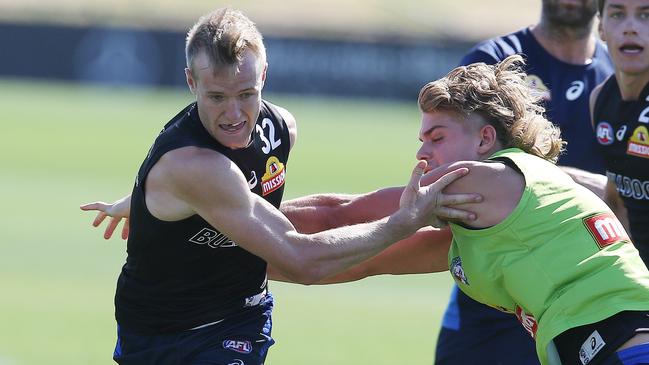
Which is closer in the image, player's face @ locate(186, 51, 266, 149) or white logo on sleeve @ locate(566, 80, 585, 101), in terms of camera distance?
player's face @ locate(186, 51, 266, 149)

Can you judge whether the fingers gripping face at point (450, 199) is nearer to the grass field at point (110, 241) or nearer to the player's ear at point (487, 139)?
the player's ear at point (487, 139)

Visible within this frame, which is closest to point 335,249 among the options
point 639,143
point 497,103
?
point 497,103

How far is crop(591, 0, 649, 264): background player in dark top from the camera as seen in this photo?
618 cm

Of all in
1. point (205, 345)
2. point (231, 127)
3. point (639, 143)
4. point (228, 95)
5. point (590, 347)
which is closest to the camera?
point (590, 347)

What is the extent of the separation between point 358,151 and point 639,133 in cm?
1686

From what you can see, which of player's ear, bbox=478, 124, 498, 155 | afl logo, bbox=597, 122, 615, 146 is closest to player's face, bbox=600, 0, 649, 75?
afl logo, bbox=597, 122, 615, 146

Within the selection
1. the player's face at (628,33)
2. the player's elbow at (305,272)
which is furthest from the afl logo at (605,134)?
the player's elbow at (305,272)

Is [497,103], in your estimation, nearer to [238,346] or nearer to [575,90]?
[238,346]

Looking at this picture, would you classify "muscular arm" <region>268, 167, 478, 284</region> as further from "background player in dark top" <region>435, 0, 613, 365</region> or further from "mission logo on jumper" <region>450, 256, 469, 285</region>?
"background player in dark top" <region>435, 0, 613, 365</region>

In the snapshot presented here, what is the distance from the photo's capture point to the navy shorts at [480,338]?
664cm

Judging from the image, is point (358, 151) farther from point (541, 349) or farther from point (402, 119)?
point (541, 349)

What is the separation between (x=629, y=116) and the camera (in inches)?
256

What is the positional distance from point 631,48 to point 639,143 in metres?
0.50

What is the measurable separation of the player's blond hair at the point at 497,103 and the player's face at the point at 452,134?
1.2 inches
